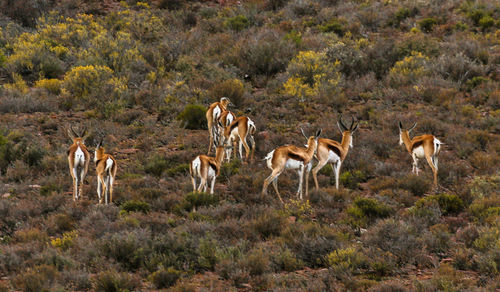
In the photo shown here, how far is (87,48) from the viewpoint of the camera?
83.6ft

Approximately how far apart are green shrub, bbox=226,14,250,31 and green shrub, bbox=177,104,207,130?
1262 cm

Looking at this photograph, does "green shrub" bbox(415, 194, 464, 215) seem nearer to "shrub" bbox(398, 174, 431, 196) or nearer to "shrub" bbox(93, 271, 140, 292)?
"shrub" bbox(398, 174, 431, 196)

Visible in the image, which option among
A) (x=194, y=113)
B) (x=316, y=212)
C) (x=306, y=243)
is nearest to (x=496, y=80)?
(x=194, y=113)

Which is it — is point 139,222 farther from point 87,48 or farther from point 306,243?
point 87,48

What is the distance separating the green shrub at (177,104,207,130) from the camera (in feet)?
61.2

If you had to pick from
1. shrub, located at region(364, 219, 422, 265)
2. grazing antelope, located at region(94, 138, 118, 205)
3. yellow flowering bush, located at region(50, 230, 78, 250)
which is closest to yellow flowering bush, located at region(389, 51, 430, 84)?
shrub, located at region(364, 219, 422, 265)

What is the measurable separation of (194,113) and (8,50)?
11689 mm

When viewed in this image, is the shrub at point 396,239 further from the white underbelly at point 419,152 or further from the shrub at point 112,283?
the shrub at point 112,283

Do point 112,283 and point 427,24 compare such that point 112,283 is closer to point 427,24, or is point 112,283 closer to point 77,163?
point 77,163

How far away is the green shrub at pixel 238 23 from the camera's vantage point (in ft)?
100

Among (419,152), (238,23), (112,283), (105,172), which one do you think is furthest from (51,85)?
(112,283)

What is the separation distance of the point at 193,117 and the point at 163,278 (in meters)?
10.6

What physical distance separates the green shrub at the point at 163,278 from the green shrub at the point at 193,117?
10148 mm

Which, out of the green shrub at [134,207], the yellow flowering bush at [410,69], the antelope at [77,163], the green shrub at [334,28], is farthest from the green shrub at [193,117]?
the green shrub at [334,28]
